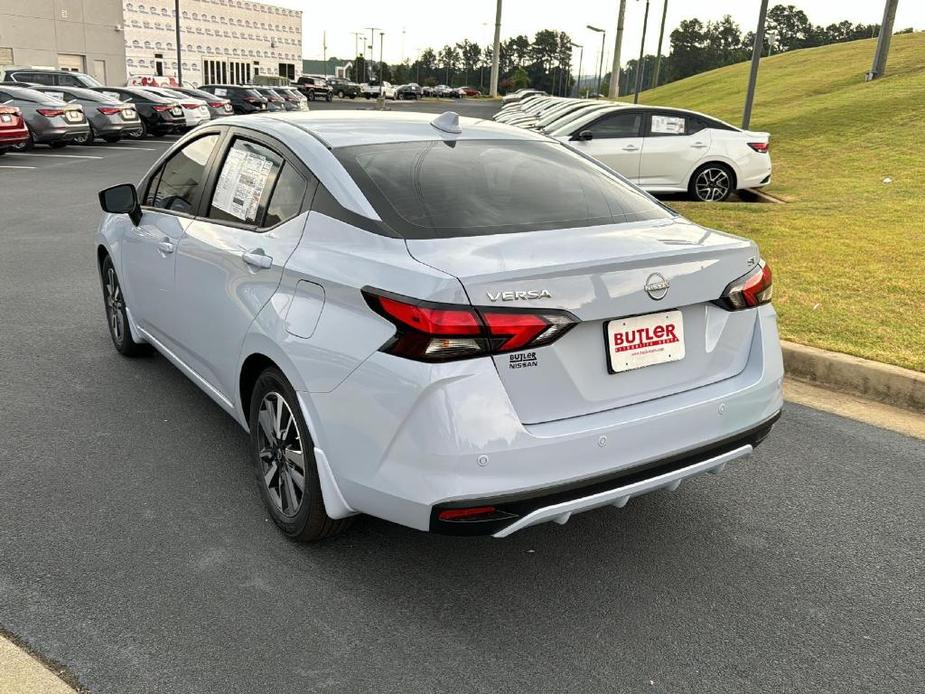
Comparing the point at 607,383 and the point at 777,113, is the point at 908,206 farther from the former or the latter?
the point at 777,113

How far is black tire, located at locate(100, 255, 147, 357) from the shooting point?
5387 mm

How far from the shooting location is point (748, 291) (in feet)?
10.4

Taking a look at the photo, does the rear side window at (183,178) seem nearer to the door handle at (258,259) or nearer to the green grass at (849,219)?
the door handle at (258,259)

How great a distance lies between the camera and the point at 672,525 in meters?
3.58

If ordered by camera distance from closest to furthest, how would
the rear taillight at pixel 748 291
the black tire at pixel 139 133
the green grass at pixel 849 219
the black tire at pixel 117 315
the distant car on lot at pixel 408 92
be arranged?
the rear taillight at pixel 748 291, the black tire at pixel 117 315, the green grass at pixel 849 219, the black tire at pixel 139 133, the distant car on lot at pixel 408 92

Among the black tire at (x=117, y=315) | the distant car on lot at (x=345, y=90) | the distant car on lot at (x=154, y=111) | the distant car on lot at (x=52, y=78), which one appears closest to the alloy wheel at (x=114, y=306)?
the black tire at (x=117, y=315)

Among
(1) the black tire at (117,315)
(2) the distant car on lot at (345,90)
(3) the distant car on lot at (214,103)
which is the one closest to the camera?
(1) the black tire at (117,315)

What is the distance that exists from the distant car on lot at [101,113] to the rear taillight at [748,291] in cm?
2186

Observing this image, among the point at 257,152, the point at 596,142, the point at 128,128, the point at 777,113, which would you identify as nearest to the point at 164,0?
the point at 128,128

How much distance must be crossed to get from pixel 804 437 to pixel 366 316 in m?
2.83

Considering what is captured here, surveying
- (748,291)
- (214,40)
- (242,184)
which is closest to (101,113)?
(242,184)

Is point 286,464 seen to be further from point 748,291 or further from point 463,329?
point 748,291

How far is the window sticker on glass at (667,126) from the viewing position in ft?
41.9

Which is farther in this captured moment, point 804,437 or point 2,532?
point 804,437
